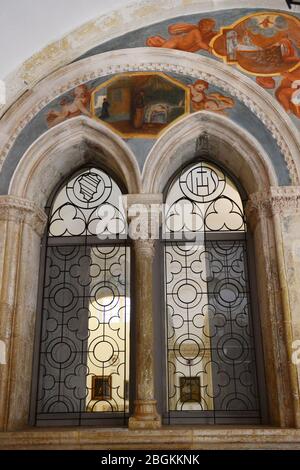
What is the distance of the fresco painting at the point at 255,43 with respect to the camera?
7.20m

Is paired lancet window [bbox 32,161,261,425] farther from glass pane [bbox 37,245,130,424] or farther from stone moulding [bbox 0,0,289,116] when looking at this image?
stone moulding [bbox 0,0,289,116]

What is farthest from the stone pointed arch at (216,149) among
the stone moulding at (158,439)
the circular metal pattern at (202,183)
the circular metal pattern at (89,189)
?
the stone moulding at (158,439)

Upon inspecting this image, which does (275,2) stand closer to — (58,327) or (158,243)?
(158,243)

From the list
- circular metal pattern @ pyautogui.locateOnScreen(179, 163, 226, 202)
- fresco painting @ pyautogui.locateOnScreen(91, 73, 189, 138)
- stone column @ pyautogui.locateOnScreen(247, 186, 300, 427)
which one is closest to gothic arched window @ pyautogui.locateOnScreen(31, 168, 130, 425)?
fresco painting @ pyautogui.locateOnScreen(91, 73, 189, 138)

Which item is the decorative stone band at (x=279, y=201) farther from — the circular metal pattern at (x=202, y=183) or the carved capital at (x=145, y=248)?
the carved capital at (x=145, y=248)

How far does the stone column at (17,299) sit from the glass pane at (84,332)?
0.87 ft

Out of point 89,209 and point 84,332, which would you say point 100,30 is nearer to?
point 89,209

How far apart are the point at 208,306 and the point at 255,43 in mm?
3724

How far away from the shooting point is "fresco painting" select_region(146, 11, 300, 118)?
7203 millimetres

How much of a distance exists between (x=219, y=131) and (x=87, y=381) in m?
3.75

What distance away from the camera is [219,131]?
7.24 m

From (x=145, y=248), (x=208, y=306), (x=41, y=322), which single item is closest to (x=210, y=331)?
(x=208, y=306)

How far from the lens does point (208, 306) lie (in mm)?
6918
